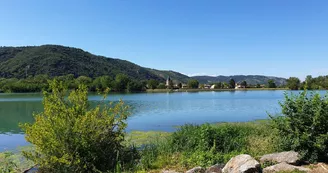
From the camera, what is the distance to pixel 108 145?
8609 millimetres

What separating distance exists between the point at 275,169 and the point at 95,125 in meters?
4.94

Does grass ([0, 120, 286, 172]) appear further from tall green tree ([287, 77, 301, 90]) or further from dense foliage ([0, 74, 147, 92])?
tall green tree ([287, 77, 301, 90])

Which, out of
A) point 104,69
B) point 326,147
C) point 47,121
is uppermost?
point 104,69

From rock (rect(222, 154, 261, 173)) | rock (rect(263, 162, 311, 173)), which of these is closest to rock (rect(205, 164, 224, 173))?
rock (rect(222, 154, 261, 173))

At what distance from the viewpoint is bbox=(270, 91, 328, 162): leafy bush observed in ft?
24.1

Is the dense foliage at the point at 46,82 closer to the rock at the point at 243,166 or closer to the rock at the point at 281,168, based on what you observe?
the rock at the point at 243,166

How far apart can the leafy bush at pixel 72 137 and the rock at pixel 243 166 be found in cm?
276

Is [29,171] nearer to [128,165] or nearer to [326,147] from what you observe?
[128,165]

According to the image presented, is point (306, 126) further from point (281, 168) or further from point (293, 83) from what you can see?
point (293, 83)

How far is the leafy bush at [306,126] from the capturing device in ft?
24.1

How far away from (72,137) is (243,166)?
4.50m

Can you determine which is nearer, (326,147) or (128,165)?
(326,147)

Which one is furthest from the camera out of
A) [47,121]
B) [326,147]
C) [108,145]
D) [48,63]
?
[48,63]

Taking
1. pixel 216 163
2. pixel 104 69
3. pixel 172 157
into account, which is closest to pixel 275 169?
pixel 216 163
